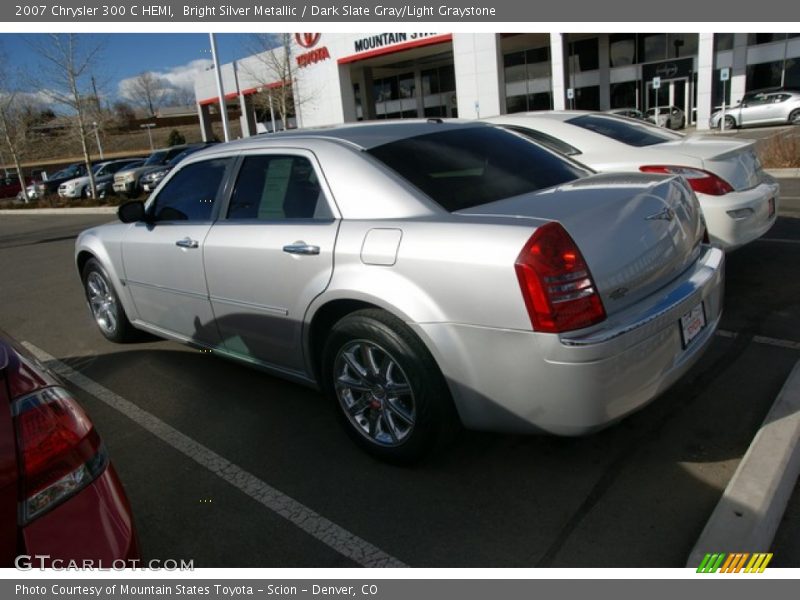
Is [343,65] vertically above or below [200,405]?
above

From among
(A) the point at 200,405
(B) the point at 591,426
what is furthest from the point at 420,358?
(A) the point at 200,405

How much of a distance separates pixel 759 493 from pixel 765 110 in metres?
28.6

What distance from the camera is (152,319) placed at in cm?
466

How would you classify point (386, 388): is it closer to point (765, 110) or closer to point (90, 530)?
point (90, 530)

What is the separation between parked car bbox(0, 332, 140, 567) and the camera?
1.67 metres

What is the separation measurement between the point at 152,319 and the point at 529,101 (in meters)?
35.9

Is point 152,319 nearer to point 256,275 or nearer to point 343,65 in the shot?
point 256,275

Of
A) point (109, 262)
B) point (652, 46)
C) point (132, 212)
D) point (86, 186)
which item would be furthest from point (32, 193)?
point (652, 46)

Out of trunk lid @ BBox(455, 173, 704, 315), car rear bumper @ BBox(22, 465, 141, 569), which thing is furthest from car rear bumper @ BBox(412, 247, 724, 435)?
car rear bumper @ BBox(22, 465, 141, 569)

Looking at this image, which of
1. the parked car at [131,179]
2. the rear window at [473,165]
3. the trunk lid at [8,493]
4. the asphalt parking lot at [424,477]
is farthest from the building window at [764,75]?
the trunk lid at [8,493]

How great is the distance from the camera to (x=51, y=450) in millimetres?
1762

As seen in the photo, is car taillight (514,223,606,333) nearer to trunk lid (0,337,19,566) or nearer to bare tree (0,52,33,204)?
trunk lid (0,337,19,566)

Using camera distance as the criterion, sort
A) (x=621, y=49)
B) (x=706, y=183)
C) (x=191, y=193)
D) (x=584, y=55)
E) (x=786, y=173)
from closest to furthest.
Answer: (x=191, y=193), (x=706, y=183), (x=786, y=173), (x=621, y=49), (x=584, y=55)

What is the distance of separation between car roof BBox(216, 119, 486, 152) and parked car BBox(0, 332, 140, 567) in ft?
6.66
